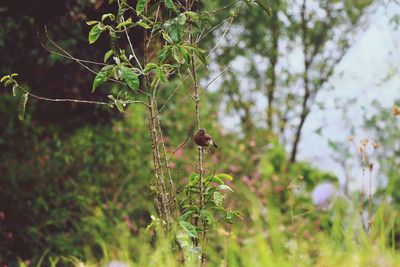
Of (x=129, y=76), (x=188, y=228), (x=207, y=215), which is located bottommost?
(x=188, y=228)

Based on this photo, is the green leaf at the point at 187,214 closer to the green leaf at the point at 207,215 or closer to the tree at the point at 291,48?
the green leaf at the point at 207,215

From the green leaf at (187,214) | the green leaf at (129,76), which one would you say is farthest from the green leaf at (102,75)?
the green leaf at (187,214)

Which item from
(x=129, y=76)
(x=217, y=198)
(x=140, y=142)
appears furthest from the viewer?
(x=140, y=142)

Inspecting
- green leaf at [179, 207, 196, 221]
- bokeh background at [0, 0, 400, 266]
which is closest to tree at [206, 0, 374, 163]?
bokeh background at [0, 0, 400, 266]

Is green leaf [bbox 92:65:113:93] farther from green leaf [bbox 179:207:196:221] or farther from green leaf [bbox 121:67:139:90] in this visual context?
green leaf [bbox 179:207:196:221]

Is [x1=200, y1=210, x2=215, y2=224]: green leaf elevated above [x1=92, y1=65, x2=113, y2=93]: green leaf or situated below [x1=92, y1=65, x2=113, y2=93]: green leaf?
below

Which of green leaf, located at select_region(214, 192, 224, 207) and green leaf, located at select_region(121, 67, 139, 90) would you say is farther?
green leaf, located at select_region(214, 192, 224, 207)

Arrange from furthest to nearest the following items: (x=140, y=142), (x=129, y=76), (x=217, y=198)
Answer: (x=140, y=142)
(x=217, y=198)
(x=129, y=76)

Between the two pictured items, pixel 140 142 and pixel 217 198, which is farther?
pixel 140 142

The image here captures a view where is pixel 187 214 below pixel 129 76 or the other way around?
below

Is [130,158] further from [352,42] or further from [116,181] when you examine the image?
[352,42]

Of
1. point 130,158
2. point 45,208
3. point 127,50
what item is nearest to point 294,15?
point 130,158

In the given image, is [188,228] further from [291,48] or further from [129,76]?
[291,48]

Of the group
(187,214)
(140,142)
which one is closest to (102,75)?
(187,214)
